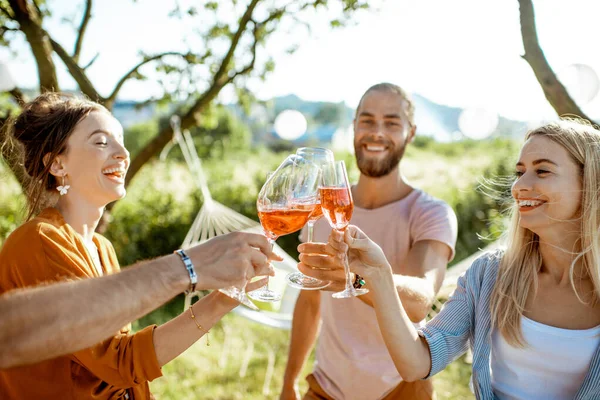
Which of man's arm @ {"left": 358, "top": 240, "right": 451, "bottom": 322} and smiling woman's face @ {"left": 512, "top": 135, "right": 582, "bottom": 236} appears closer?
smiling woman's face @ {"left": 512, "top": 135, "right": 582, "bottom": 236}

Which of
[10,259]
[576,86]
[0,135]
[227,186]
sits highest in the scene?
[576,86]

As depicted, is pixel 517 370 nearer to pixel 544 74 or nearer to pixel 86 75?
pixel 544 74

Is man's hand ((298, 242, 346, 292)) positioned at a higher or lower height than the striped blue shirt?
higher

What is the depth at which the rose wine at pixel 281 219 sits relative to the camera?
62.4 inches

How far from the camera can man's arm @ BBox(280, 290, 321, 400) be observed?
8.65 ft

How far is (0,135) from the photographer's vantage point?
2.27 metres

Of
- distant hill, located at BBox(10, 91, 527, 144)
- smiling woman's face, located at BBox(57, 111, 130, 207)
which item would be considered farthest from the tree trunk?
distant hill, located at BBox(10, 91, 527, 144)

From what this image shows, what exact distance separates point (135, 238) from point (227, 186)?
1657 mm

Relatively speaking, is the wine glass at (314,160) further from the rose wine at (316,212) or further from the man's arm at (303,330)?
the man's arm at (303,330)

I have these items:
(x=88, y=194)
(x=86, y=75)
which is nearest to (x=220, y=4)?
(x=86, y=75)

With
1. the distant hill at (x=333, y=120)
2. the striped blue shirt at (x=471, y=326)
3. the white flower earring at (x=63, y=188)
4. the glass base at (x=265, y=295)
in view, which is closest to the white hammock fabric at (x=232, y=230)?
the white flower earring at (x=63, y=188)

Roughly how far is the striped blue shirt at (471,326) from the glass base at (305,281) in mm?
370

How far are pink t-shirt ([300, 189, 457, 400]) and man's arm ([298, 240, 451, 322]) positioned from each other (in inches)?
2.3

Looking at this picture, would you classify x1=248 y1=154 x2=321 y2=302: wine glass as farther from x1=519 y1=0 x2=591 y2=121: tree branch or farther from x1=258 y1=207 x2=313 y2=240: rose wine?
x1=519 y1=0 x2=591 y2=121: tree branch
